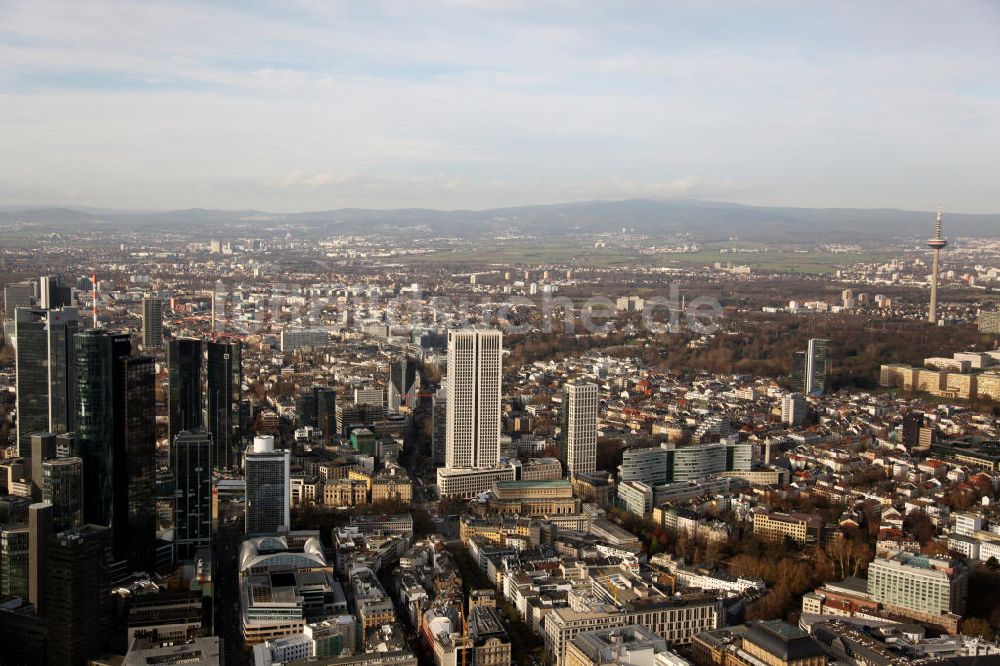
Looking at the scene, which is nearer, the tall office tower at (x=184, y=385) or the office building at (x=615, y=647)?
the office building at (x=615, y=647)

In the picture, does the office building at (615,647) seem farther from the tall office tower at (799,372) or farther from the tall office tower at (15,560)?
the tall office tower at (799,372)

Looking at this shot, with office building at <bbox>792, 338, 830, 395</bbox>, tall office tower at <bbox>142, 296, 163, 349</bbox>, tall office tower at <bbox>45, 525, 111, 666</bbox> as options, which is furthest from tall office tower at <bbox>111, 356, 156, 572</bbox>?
office building at <bbox>792, 338, 830, 395</bbox>

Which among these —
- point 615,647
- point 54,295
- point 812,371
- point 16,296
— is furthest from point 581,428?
point 16,296

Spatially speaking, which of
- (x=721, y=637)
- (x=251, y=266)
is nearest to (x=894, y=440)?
(x=721, y=637)

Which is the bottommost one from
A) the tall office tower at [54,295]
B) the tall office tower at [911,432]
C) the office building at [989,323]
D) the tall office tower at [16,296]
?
the tall office tower at [911,432]

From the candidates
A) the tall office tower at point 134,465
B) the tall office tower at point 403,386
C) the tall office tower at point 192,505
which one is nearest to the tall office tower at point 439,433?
the tall office tower at point 403,386

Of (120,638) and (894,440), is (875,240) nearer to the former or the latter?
(894,440)
